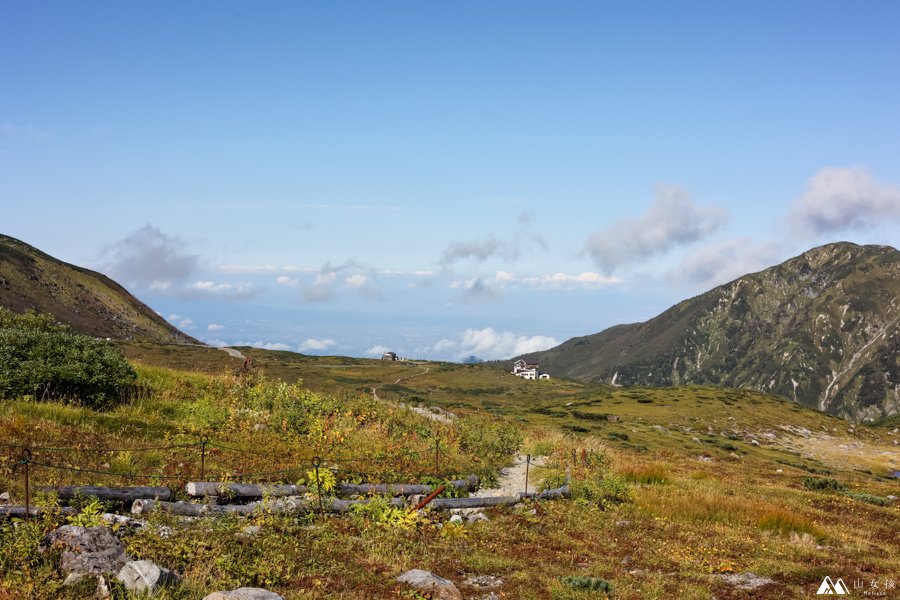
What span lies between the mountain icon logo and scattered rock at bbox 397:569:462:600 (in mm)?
8794

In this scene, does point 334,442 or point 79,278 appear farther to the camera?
Result: point 79,278

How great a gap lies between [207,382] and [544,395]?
10382 centimetres

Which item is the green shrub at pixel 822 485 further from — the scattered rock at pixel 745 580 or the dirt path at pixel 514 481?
the scattered rock at pixel 745 580

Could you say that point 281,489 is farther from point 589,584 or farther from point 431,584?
point 589,584

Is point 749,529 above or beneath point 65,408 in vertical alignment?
beneath

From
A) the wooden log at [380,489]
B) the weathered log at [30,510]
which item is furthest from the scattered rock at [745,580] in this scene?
the weathered log at [30,510]

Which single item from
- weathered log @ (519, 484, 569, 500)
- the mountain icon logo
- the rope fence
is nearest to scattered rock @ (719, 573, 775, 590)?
the mountain icon logo

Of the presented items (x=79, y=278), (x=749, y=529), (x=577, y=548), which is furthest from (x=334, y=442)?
(x=79, y=278)

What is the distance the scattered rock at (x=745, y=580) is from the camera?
14430 mm

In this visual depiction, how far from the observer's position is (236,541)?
1302 cm

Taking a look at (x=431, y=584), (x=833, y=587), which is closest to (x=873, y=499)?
(x=833, y=587)

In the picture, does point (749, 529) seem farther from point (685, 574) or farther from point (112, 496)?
point (112, 496)

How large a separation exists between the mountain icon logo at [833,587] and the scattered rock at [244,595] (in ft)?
40.7

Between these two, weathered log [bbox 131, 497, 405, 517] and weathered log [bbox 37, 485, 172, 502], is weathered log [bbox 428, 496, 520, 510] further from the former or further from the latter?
weathered log [bbox 37, 485, 172, 502]
